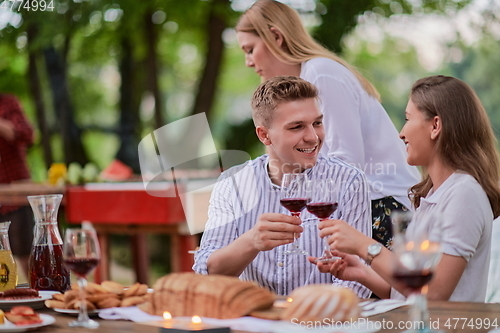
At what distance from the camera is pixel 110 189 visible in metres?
4.79

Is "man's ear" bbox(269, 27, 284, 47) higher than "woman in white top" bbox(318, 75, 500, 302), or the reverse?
"man's ear" bbox(269, 27, 284, 47)

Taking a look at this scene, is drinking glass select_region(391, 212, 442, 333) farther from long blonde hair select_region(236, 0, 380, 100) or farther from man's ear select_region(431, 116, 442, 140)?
long blonde hair select_region(236, 0, 380, 100)

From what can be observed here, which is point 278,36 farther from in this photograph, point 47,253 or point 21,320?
point 21,320

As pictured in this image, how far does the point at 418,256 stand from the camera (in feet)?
3.89

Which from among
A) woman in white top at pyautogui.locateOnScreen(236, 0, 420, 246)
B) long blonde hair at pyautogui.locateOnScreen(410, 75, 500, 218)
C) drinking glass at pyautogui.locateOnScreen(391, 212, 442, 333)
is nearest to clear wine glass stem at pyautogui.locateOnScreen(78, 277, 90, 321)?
drinking glass at pyautogui.locateOnScreen(391, 212, 442, 333)

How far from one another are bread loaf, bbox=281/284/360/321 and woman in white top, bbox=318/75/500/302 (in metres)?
0.43

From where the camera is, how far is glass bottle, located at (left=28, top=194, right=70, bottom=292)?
1904mm

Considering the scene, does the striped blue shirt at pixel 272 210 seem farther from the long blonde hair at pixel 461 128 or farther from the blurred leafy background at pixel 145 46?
the blurred leafy background at pixel 145 46

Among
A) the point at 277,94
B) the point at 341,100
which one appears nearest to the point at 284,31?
the point at 341,100

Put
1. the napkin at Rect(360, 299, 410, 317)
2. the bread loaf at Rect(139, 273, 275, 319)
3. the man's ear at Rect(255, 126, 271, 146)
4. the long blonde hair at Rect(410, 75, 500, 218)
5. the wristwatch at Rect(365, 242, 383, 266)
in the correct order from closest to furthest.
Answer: the bread loaf at Rect(139, 273, 275, 319), the napkin at Rect(360, 299, 410, 317), the wristwatch at Rect(365, 242, 383, 266), the long blonde hair at Rect(410, 75, 500, 218), the man's ear at Rect(255, 126, 271, 146)

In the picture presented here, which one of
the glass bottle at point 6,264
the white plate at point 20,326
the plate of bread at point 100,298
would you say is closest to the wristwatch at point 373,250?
the plate of bread at point 100,298

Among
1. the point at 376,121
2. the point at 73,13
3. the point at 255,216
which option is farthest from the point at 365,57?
the point at 255,216

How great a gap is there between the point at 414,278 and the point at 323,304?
0.62 feet

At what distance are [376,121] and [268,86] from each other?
70cm
